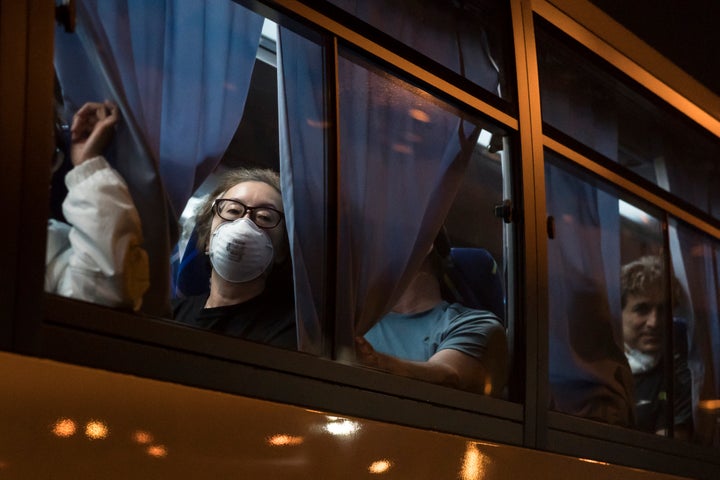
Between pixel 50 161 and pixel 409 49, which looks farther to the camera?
pixel 409 49

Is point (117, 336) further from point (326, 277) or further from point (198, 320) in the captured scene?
point (326, 277)

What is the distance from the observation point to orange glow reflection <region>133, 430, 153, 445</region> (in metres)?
2.25

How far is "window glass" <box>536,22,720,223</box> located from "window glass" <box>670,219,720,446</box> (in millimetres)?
214

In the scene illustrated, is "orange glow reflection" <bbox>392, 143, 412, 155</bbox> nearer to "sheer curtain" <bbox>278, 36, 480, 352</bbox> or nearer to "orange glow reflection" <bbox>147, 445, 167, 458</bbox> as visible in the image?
"sheer curtain" <bbox>278, 36, 480, 352</bbox>

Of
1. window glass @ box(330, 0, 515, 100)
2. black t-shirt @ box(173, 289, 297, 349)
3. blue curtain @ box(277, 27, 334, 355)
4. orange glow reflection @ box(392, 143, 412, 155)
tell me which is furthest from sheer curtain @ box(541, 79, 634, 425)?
black t-shirt @ box(173, 289, 297, 349)

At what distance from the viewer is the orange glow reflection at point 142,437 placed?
2246mm

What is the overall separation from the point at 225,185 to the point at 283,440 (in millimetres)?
605

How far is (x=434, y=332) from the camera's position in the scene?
10.9 ft

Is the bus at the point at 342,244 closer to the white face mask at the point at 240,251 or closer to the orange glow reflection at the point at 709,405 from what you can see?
the white face mask at the point at 240,251

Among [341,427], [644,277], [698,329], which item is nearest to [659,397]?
[644,277]

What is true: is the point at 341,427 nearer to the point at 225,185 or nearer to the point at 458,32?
the point at 225,185

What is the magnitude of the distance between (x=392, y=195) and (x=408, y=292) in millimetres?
276

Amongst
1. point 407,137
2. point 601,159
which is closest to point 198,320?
point 407,137

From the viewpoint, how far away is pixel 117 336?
2.35 m
